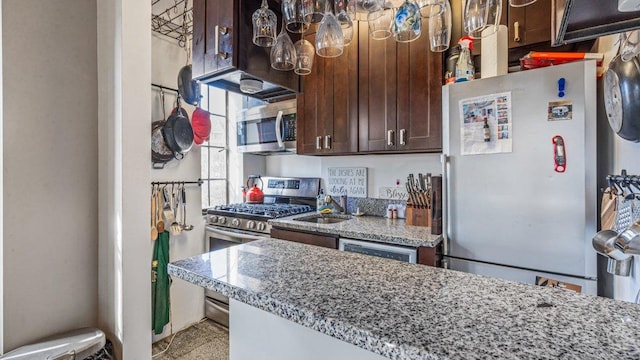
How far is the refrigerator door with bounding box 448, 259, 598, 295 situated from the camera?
55.0 inches

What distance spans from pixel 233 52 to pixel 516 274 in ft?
6.07

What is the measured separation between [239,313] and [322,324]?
0.57 metres

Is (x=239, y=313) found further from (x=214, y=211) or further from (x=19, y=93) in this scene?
(x=214, y=211)

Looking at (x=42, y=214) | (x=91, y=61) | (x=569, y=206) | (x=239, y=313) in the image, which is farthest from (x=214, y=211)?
(x=569, y=206)

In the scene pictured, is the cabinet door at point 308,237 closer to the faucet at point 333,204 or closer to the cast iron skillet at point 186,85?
the faucet at point 333,204

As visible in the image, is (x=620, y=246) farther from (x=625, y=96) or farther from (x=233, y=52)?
(x=233, y=52)

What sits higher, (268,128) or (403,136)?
(268,128)

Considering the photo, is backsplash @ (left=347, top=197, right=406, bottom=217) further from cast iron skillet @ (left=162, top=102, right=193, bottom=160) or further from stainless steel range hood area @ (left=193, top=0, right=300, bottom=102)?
cast iron skillet @ (left=162, top=102, right=193, bottom=160)

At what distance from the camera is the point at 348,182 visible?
2.83 metres

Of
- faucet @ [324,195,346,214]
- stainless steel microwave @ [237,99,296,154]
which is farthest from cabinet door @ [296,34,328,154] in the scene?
faucet @ [324,195,346,214]

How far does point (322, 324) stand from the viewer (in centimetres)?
61

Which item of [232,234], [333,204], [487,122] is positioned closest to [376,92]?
[487,122]

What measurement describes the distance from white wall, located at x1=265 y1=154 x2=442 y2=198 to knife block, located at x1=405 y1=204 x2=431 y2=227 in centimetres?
37

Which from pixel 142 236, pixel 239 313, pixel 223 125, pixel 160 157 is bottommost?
pixel 239 313
